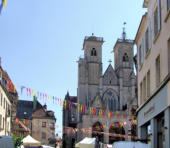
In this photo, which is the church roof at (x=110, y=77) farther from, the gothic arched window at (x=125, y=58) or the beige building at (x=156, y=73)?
the beige building at (x=156, y=73)

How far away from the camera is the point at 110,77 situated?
7238cm

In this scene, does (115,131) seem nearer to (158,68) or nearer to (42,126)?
(42,126)

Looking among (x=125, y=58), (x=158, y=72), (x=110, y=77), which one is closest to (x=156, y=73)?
(x=158, y=72)

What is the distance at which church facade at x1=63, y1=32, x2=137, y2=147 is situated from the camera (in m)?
66.1

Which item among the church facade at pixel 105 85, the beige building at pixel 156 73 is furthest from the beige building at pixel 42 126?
the beige building at pixel 156 73

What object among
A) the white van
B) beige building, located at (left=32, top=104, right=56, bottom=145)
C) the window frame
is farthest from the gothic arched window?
the white van

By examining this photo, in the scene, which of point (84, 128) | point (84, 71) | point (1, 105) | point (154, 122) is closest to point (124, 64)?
point (84, 71)

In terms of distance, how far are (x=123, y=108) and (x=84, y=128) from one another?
10456mm

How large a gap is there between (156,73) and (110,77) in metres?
57.0

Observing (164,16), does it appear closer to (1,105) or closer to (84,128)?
(1,105)

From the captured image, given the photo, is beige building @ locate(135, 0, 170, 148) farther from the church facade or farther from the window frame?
the church facade

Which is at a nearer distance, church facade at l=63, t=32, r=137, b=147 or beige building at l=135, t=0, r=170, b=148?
beige building at l=135, t=0, r=170, b=148

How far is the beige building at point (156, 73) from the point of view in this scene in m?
12.9

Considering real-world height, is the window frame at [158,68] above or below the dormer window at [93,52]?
below
